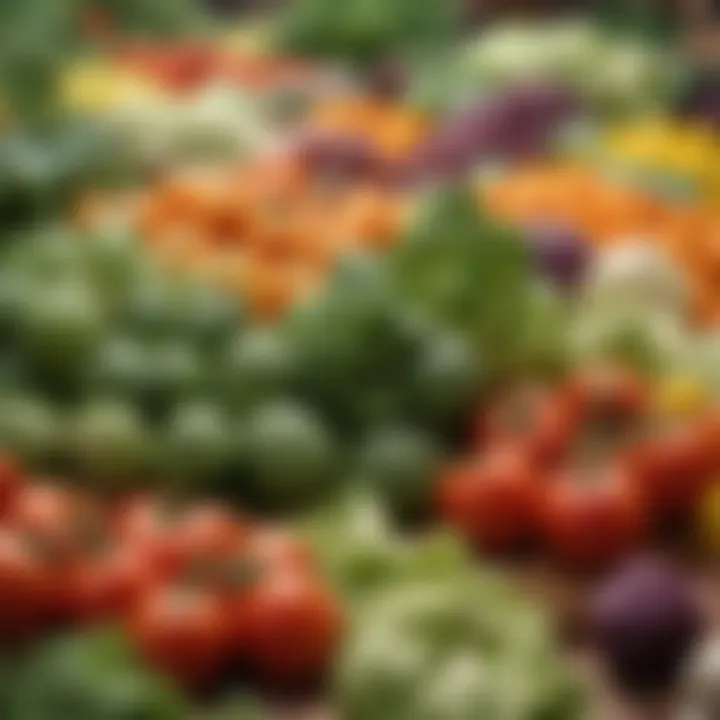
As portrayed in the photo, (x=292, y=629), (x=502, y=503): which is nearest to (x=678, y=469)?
(x=502, y=503)

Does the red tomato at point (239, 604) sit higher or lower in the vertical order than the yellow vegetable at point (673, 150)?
lower

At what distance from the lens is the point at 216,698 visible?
1.30m

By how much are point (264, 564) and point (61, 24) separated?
1.92 metres

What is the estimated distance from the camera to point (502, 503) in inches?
59.2

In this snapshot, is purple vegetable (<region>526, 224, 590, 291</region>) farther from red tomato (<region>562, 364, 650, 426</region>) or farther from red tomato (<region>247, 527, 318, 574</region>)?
red tomato (<region>247, 527, 318, 574</region>)

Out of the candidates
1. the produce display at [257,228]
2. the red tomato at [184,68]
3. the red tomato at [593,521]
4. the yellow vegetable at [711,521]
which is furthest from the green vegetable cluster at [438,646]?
the red tomato at [184,68]

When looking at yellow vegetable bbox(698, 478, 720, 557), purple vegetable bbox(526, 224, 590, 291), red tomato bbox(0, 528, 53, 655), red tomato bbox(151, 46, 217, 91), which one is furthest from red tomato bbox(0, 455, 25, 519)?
red tomato bbox(151, 46, 217, 91)

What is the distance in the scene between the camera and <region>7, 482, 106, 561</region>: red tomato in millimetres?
1334

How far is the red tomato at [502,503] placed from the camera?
150cm

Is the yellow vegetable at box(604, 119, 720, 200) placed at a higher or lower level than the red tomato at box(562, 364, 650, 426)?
higher

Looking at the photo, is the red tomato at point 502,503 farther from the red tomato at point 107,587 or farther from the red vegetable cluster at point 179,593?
the red tomato at point 107,587

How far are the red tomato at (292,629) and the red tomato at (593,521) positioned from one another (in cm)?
25

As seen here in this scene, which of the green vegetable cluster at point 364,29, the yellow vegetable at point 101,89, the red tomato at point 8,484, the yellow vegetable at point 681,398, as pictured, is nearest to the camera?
the red tomato at point 8,484

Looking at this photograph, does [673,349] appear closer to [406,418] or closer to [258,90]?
[406,418]
